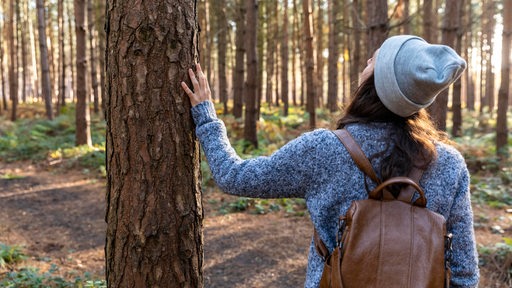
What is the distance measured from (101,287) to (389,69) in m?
3.15

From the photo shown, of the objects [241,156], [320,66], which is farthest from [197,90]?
[320,66]

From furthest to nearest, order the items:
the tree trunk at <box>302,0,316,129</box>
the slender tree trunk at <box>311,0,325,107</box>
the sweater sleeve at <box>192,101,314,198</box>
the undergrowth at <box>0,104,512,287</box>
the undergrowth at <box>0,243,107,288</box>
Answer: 1. the slender tree trunk at <box>311,0,325,107</box>
2. the tree trunk at <box>302,0,316,129</box>
3. the undergrowth at <box>0,104,512,287</box>
4. the undergrowth at <box>0,243,107,288</box>
5. the sweater sleeve at <box>192,101,314,198</box>

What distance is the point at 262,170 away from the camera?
185 cm

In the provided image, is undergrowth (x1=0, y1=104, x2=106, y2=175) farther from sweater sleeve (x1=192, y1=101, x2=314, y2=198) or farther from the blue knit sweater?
the blue knit sweater

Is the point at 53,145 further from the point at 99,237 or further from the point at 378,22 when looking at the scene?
the point at 378,22

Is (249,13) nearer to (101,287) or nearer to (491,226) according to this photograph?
(491,226)

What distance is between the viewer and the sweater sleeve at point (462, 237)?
1.83 m

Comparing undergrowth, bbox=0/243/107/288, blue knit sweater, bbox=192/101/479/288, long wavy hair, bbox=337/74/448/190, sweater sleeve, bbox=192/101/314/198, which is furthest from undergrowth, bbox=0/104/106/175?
long wavy hair, bbox=337/74/448/190

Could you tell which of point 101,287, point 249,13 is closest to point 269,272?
point 101,287

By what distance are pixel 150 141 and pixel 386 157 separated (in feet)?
3.63

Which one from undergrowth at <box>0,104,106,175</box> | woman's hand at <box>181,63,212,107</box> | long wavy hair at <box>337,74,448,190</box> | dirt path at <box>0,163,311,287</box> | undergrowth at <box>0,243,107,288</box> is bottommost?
dirt path at <box>0,163,311,287</box>

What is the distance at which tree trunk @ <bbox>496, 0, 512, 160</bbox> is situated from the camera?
35.0 feet

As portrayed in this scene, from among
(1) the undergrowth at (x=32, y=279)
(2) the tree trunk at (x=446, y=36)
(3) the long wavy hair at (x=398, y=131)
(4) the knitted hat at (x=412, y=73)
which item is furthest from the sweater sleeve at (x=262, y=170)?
(2) the tree trunk at (x=446, y=36)

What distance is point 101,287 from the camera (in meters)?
3.78
